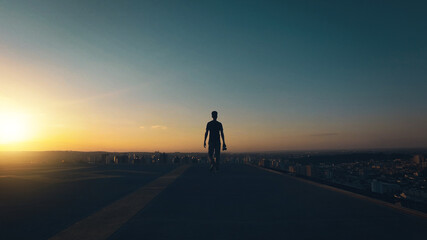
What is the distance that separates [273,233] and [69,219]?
386cm

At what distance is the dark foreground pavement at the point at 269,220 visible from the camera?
164 inches

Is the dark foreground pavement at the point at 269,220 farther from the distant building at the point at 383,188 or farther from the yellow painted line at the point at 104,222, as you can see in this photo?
the distant building at the point at 383,188

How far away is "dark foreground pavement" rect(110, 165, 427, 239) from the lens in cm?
417

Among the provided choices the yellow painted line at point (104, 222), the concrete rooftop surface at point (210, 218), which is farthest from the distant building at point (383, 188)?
the yellow painted line at point (104, 222)

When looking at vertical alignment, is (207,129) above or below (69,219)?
above

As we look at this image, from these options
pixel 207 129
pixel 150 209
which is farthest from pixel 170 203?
pixel 207 129

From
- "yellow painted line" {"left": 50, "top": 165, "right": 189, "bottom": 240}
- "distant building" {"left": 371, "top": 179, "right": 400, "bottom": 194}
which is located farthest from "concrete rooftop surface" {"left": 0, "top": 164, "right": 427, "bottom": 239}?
"distant building" {"left": 371, "top": 179, "right": 400, "bottom": 194}

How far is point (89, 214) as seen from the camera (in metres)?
5.70

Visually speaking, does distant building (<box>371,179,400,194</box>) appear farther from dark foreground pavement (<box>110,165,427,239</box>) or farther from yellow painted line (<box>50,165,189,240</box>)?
yellow painted line (<box>50,165,189,240</box>)

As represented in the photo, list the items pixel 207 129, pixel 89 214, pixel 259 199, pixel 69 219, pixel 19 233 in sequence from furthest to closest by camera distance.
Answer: pixel 207 129 → pixel 259 199 → pixel 89 214 → pixel 69 219 → pixel 19 233

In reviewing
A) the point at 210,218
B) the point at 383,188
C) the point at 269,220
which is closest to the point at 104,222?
the point at 210,218

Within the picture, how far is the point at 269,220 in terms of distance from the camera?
502 cm

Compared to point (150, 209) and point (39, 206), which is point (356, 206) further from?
point (39, 206)

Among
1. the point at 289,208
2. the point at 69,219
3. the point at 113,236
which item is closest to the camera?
the point at 113,236
